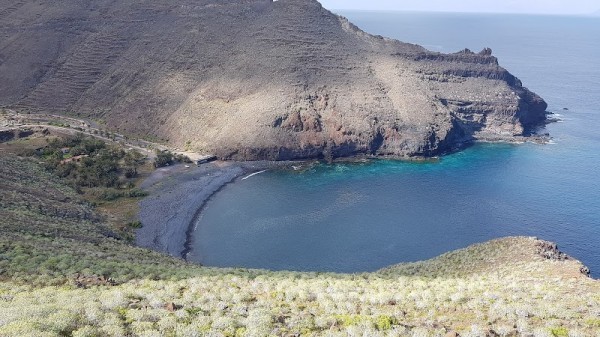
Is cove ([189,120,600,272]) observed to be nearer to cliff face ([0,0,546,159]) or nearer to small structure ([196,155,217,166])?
cliff face ([0,0,546,159])

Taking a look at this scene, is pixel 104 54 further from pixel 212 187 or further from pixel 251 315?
pixel 251 315

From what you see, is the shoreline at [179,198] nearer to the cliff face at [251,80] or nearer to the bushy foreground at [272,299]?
the cliff face at [251,80]

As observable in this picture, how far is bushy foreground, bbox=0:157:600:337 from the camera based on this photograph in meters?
19.8

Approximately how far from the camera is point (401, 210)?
3066 inches

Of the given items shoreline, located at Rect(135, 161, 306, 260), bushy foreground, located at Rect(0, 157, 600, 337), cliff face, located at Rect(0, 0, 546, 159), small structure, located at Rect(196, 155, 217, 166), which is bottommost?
shoreline, located at Rect(135, 161, 306, 260)

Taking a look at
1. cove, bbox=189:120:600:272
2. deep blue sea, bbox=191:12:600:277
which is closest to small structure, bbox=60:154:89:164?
cove, bbox=189:120:600:272

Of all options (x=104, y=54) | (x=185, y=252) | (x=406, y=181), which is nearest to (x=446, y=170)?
(x=406, y=181)

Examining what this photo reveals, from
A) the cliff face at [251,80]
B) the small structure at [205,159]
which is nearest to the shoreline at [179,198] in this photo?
the small structure at [205,159]

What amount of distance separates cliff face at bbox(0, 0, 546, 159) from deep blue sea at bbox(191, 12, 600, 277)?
9841mm

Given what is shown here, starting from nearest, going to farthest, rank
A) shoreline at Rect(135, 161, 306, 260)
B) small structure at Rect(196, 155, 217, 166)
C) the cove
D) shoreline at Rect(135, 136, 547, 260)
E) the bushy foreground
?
1. the bushy foreground
2. the cove
3. shoreline at Rect(135, 161, 306, 260)
4. shoreline at Rect(135, 136, 547, 260)
5. small structure at Rect(196, 155, 217, 166)

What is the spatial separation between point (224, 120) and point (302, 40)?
32.3 meters

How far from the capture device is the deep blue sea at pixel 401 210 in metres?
64.2

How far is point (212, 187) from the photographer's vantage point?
8762 centimetres

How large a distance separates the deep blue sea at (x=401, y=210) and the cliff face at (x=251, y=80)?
984 cm
